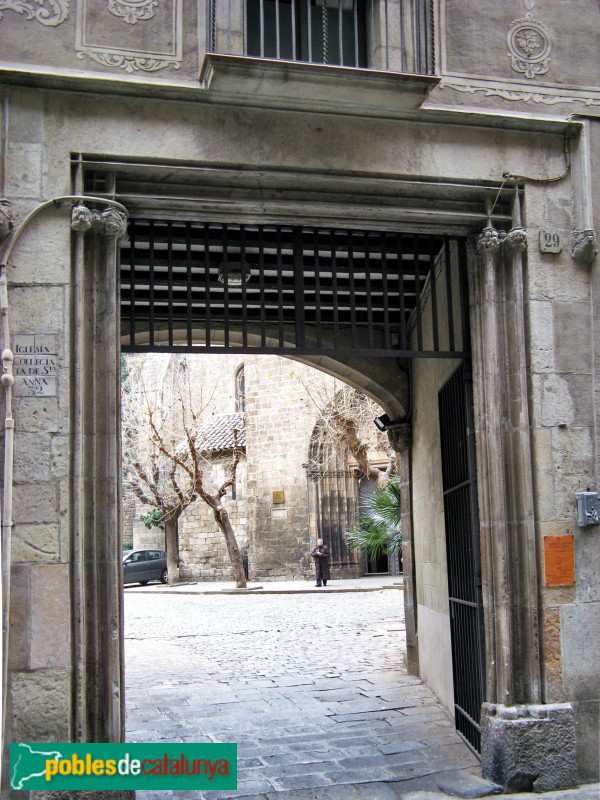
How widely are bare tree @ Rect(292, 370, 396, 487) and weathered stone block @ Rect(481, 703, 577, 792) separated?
20.2m

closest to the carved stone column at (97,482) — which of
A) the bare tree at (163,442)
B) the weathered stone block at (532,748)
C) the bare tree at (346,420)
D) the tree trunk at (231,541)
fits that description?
the weathered stone block at (532,748)

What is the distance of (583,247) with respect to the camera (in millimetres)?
6539

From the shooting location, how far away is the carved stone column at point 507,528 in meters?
6.00

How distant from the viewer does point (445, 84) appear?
6570 mm

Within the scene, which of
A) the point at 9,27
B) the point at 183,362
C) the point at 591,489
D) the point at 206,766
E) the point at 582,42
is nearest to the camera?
the point at 206,766

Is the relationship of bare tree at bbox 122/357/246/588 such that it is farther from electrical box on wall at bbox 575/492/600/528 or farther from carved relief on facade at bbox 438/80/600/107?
electrical box on wall at bbox 575/492/600/528

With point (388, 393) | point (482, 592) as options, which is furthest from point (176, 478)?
point (482, 592)

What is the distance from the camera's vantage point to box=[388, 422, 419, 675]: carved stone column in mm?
9938

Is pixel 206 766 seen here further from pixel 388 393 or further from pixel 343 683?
pixel 388 393

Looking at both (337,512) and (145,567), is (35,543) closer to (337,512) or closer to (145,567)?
(337,512)

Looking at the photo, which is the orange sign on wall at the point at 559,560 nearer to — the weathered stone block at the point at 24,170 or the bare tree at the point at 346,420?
the weathered stone block at the point at 24,170

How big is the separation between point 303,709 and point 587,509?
367 centimetres

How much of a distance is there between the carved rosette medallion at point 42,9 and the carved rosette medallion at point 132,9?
1.04 feet

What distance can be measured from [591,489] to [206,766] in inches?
128
